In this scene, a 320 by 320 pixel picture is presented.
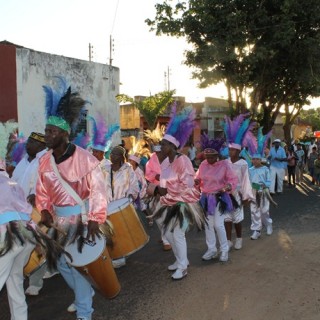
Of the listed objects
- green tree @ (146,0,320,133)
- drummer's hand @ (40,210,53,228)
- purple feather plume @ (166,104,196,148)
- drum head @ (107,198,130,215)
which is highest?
green tree @ (146,0,320,133)

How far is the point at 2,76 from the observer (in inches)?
573

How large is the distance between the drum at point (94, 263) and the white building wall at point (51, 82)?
1034 centimetres

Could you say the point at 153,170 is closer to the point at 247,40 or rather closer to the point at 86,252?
the point at 86,252

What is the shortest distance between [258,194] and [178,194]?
2.72m

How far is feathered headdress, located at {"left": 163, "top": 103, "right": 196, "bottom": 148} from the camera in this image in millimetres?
5609

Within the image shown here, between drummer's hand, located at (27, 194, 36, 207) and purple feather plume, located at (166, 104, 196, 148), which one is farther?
purple feather plume, located at (166, 104, 196, 148)

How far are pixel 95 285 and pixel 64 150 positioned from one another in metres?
1.23

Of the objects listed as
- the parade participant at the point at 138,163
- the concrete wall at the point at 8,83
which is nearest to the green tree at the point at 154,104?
the concrete wall at the point at 8,83

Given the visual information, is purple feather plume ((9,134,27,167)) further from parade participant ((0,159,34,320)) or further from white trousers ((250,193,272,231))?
white trousers ((250,193,272,231))

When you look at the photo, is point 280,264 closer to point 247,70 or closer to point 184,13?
point 247,70

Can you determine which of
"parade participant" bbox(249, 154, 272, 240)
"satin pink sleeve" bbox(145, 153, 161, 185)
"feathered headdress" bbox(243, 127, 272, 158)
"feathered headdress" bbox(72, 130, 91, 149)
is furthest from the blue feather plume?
"feathered headdress" bbox(72, 130, 91, 149)

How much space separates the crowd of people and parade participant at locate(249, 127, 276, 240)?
2cm

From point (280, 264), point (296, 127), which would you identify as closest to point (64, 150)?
point (280, 264)

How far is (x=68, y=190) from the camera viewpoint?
3.87 metres
